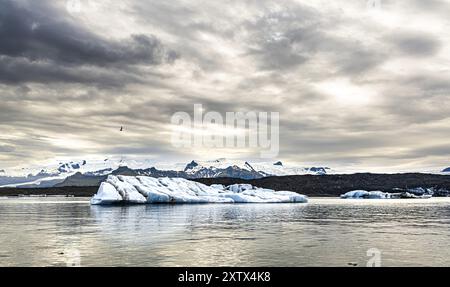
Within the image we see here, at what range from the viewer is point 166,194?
76.6 m

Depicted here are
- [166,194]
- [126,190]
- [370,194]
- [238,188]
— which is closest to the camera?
[126,190]

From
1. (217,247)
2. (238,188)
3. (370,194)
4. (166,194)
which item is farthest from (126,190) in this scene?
(370,194)

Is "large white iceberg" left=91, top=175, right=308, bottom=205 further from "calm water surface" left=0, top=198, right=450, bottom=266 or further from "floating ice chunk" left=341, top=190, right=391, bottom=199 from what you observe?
"floating ice chunk" left=341, top=190, right=391, bottom=199

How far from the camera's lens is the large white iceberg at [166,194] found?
70.3 meters

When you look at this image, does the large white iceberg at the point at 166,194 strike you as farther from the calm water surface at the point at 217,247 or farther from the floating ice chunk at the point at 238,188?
the calm water surface at the point at 217,247

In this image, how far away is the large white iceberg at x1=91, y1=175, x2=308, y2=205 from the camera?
70.3 metres

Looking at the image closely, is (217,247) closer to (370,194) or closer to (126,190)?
(126,190)

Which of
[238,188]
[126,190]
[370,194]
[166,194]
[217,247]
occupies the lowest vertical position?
[370,194]

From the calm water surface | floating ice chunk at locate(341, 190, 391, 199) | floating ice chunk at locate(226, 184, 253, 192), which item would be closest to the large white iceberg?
floating ice chunk at locate(226, 184, 253, 192)

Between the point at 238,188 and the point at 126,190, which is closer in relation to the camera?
the point at 126,190

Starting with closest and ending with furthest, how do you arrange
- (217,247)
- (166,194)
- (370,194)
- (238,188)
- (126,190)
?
(217,247)
(126,190)
(166,194)
(238,188)
(370,194)
